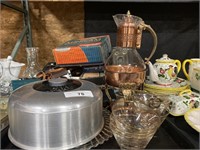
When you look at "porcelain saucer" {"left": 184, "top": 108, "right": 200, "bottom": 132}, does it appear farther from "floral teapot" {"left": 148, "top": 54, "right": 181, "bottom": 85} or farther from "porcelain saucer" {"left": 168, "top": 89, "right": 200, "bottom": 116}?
"floral teapot" {"left": 148, "top": 54, "right": 181, "bottom": 85}

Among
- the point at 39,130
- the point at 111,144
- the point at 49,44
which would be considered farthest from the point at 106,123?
the point at 49,44

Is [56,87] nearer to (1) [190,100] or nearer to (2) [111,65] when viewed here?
(2) [111,65]

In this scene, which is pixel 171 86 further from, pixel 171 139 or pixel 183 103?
pixel 171 139

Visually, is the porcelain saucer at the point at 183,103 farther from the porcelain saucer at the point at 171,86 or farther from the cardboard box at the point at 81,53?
the cardboard box at the point at 81,53

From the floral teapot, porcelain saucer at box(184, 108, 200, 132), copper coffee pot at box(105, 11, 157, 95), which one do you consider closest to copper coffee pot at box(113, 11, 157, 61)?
copper coffee pot at box(105, 11, 157, 95)

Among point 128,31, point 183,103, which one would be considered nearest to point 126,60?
point 128,31

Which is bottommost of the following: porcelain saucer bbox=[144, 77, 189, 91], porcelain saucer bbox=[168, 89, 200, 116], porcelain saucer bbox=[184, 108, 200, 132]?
porcelain saucer bbox=[184, 108, 200, 132]

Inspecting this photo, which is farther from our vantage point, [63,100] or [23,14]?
[23,14]

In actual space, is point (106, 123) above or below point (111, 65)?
below

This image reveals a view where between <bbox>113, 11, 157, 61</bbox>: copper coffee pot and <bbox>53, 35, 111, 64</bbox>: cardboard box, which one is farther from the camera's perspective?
<bbox>53, 35, 111, 64</bbox>: cardboard box

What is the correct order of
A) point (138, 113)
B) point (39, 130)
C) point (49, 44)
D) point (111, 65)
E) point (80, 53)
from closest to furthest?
point (39, 130) < point (138, 113) < point (111, 65) < point (80, 53) < point (49, 44)

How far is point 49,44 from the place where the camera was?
1.14m

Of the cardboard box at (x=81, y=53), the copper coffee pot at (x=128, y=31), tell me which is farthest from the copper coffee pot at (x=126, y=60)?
the cardboard box at (x=81, y=53)

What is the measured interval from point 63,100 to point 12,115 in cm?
11
